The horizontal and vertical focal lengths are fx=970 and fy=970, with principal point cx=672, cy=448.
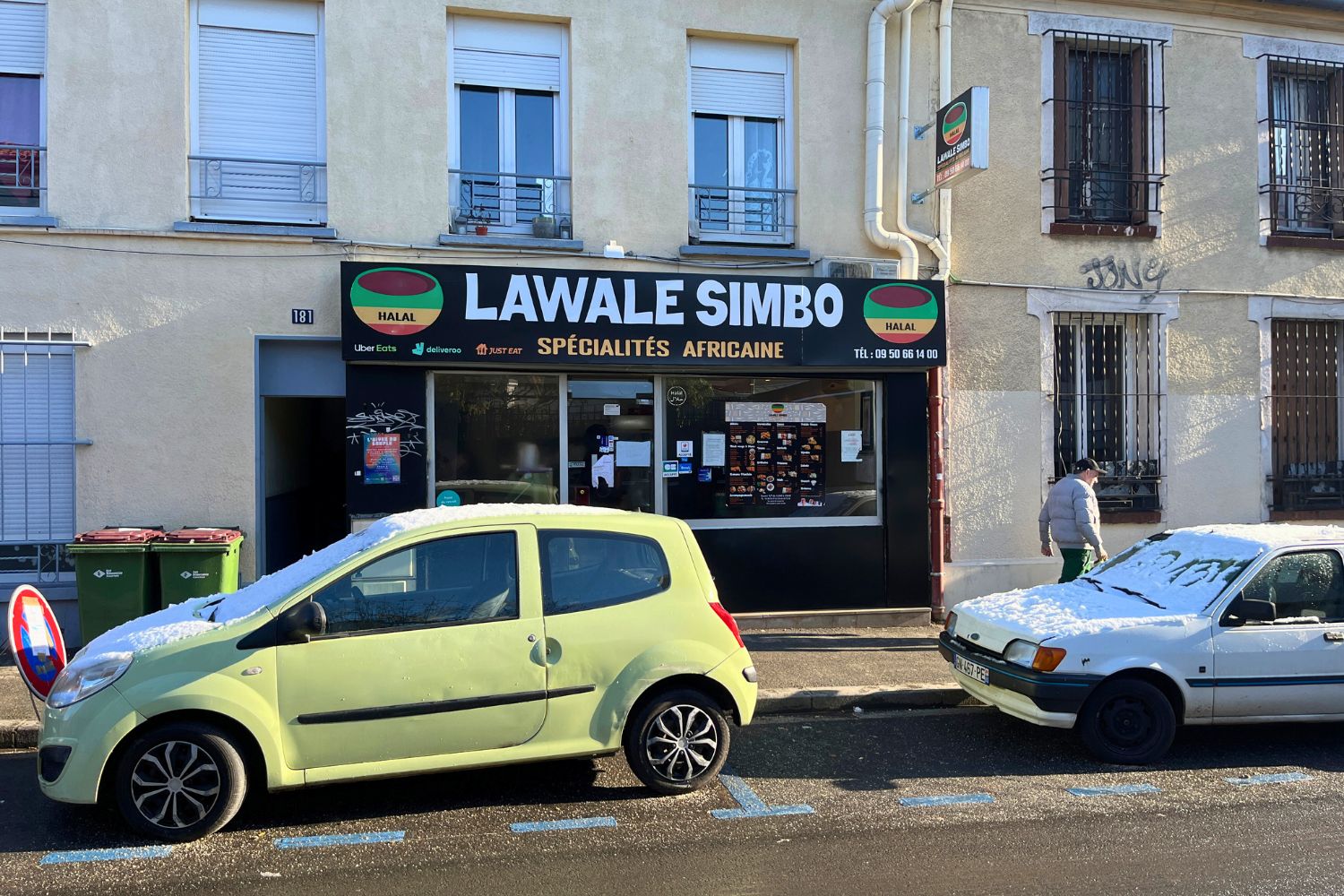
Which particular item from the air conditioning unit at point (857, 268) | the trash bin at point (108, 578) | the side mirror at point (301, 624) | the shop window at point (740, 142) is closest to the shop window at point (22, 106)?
the trash bin at point (108, 578)

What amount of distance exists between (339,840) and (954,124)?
7.88 metres

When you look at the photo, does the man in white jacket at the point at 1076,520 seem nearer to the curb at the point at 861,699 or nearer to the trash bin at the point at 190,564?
the curb at the point at 861,699

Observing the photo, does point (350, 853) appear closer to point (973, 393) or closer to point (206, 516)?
point (206, 516)

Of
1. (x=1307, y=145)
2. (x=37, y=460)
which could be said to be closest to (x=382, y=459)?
(x=37, y=460)

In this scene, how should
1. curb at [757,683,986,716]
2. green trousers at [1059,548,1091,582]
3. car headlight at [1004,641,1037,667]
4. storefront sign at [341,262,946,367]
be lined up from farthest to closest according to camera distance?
green trousers at [1059,548,1091,582], storefront sign at [341,262,946,367], curb at [757,683,986,716], car headlight at [1004,641,1037,667]

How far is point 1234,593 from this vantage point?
588 cm

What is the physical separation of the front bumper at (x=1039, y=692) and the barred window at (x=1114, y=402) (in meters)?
5.12

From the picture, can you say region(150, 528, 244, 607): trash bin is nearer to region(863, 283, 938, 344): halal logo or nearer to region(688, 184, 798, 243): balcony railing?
region(688, 184, 798, 243): balcony railing

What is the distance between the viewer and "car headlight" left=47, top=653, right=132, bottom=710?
14.5 feet

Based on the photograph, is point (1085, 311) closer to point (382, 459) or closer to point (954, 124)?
point (954, 124)

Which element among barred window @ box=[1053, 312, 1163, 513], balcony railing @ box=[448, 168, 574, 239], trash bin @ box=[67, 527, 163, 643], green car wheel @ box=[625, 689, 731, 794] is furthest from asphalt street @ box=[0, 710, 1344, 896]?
balcony railing @ box=[448, 168, 574, 239]

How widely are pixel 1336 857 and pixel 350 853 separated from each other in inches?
176

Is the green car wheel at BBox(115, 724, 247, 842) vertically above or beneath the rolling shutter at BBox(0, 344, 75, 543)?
beneath

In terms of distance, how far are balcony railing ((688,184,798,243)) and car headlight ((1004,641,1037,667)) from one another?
521cm
